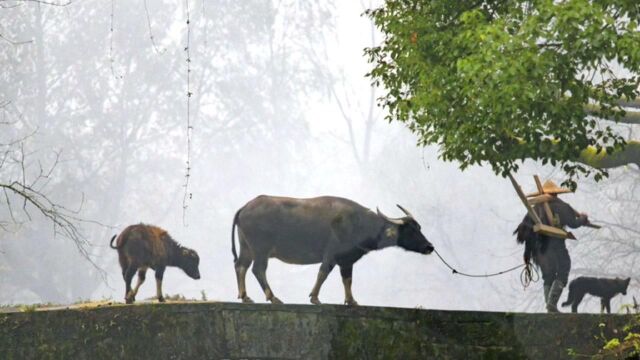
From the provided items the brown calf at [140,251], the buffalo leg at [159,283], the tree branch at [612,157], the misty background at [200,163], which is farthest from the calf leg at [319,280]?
the misty background at [200,163]

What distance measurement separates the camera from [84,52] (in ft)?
167

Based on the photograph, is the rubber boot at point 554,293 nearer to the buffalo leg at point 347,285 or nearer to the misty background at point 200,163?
the buffalo leg at point 347,285

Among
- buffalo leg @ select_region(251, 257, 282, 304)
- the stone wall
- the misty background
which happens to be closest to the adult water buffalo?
buffalo leg @ select_region(251, 257, 282, 304)

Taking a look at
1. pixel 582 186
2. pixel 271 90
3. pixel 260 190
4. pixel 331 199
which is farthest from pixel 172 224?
pixel 331 199

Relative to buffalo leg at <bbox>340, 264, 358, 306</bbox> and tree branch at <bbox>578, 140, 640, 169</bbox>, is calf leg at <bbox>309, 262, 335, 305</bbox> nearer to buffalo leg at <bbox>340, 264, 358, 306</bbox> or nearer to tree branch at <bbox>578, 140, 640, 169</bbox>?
buffalo leg at <bbox>340, 264, 358, 306</bbox>

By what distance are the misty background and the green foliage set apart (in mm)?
20989

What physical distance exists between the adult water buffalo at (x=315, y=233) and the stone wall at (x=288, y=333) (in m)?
0.83

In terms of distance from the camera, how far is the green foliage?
13945 mm

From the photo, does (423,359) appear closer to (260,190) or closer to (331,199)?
(331,199)

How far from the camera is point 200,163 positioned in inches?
2467

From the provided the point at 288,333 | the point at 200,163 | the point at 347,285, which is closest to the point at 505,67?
the point at 347,285

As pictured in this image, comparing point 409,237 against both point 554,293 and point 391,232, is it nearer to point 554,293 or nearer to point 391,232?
point 391,232

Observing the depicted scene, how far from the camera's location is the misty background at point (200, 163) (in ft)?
147

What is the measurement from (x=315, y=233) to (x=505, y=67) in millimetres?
4394
